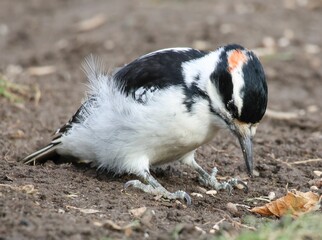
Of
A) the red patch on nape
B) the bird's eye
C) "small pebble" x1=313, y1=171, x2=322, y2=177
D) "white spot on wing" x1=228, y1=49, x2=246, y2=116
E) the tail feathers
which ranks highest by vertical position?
the red patch on nape

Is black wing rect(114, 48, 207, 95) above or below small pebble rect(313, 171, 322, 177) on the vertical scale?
above

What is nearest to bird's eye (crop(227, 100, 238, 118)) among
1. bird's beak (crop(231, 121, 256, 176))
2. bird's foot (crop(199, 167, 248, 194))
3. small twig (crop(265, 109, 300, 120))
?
bird's beak (crop(231, 121, 256, 176))

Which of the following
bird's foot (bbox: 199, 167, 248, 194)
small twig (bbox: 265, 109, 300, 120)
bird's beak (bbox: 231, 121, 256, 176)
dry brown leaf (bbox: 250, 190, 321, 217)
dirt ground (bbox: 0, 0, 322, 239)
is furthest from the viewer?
small twig (bbox: 265, 109, 300, 120)

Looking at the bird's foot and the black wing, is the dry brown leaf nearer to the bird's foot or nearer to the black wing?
the bird's foot

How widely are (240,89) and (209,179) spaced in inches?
44.8

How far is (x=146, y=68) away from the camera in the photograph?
582cm

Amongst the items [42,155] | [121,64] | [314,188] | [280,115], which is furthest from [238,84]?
[121,64]

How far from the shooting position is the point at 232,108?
5.48 metres

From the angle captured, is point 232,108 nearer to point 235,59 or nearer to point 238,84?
point 238,84

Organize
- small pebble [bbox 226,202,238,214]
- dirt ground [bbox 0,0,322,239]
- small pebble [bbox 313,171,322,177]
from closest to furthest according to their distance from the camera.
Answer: dirt ground [bbox 0,0,322,239] < small pebble [bbox 226,202,238,214] < small pebble [bbox 313,171,322,177]

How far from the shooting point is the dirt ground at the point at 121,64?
188 inches

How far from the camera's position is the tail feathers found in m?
6.52

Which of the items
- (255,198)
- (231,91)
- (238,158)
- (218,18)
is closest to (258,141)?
(238,158)

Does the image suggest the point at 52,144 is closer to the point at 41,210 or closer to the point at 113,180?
the point at 113,180
